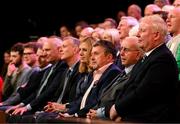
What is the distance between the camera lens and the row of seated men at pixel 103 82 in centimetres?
499

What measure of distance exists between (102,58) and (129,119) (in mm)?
1219

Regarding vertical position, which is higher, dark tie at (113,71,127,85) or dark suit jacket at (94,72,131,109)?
dark tie at (113,71,127,85)

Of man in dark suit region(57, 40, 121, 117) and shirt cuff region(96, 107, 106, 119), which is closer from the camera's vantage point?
shirt cuff region(96, 107, 106, 119)

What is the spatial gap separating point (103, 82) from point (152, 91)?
1136 millimetres

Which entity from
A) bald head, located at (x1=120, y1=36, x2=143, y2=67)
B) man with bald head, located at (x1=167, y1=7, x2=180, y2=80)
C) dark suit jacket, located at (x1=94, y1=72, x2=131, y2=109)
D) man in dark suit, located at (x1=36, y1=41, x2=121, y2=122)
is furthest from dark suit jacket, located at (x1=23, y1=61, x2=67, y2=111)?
man with bald head, located at (x1=167, y1=7, x2=180, y2=80)

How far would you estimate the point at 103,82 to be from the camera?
6027 millimetres

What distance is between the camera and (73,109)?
6305mm

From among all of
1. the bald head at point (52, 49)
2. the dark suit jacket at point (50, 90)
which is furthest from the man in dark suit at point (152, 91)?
the bald head at point (52, 49)

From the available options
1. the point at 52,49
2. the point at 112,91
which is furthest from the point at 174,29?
the point at 52,49

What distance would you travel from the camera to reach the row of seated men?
16.4ft

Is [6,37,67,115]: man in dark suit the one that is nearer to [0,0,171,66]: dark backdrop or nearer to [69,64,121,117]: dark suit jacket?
[69,64,121,117]: dark suit jacket

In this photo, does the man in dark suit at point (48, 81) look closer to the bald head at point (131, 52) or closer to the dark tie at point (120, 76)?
the dark tie at point (120, 76)

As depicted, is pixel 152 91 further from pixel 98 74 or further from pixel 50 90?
pixel 50 90

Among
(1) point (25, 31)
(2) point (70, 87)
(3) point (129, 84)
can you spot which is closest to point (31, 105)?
(2) point (70, 87)
